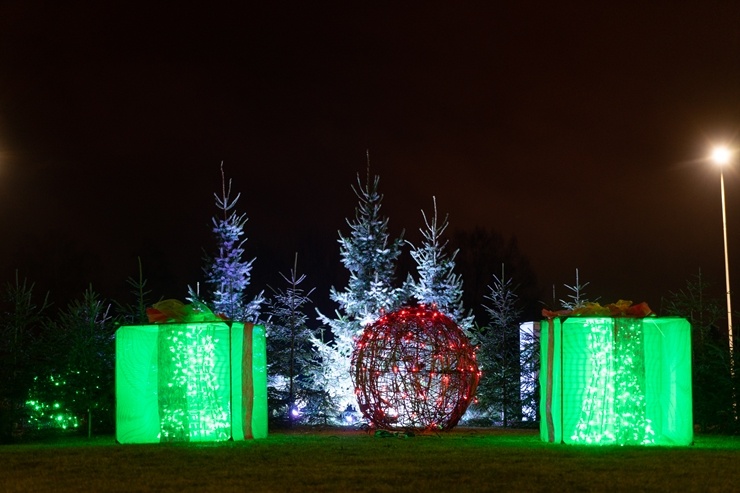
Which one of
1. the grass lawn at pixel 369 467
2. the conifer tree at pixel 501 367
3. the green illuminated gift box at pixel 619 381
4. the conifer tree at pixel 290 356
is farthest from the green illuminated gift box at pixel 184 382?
the conifer tree at pixel 501 367

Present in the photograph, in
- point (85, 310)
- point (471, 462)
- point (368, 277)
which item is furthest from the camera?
point (368, 277)

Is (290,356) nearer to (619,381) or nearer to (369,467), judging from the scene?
(619,381)

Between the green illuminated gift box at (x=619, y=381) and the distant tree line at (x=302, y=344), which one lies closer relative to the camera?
the green illuminated gift box at (x=619, y=381)

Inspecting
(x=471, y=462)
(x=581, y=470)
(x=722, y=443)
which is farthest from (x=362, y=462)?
(x=722, y=443)

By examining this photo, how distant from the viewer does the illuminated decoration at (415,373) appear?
1964 centimetres

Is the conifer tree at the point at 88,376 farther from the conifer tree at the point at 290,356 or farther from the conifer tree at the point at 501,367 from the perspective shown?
the conifer tree at the point at 501,367

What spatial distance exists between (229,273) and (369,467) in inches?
543

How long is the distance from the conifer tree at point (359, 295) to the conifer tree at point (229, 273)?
212cm

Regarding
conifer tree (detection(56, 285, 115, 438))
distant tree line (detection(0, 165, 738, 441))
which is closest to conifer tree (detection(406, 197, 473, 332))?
distant tree line (detection(0, 165, 738, 441))

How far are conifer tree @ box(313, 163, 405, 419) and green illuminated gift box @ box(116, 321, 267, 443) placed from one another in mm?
8070

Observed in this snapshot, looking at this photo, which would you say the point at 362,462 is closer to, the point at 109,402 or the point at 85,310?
the point at 109,402

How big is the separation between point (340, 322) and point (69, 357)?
7287mm

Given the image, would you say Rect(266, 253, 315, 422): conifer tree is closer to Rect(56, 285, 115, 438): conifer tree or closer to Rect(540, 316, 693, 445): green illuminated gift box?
Rect(56, 285, 115, 438): conifer tree

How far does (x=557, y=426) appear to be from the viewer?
55.0 ft
